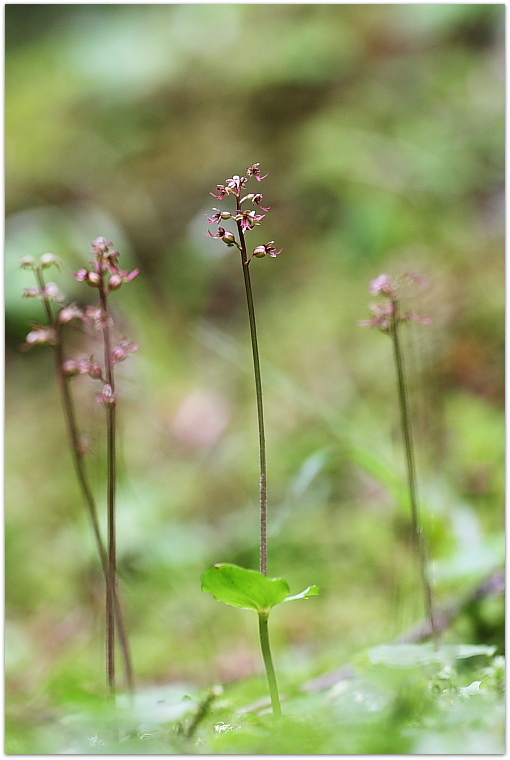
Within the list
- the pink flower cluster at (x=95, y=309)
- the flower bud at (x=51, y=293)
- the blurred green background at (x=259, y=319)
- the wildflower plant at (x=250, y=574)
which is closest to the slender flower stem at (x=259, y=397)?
the wildflower plant at (x=250, y=574)

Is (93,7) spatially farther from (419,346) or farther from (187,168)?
(419,346)

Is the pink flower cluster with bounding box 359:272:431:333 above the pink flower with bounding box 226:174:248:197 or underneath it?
underneath

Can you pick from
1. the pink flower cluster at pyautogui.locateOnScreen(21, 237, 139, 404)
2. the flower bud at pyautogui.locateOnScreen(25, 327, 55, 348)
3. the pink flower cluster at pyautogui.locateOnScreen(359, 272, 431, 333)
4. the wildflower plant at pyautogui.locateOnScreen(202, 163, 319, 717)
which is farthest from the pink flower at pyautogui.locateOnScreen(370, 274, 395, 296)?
the flower bud at pyautogui.locateOnScreen(25, 327, 55, 348)

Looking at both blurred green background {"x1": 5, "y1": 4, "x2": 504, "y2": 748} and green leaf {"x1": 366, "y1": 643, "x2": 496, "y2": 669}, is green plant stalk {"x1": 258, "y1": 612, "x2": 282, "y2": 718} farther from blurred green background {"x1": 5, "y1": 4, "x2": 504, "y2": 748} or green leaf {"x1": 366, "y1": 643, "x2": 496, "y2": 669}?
blurred green background {"x1": 5, "y1": 4, "x2": 504, "y2": 748}

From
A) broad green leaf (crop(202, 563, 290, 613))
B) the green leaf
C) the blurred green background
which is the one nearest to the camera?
broad green leaf (crop(202, 563, 290, 613))

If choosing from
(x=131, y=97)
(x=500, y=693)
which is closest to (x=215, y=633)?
(x=500, y=693)

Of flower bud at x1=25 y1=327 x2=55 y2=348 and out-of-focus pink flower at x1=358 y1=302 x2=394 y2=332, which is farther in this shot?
out-of-focus pink flower at x1=358 y1=302 x2=394 y2=332

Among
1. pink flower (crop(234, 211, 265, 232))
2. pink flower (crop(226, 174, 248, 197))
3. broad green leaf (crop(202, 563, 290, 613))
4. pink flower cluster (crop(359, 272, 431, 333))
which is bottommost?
broad green leaf (crop(202, 563, 290, 613))
